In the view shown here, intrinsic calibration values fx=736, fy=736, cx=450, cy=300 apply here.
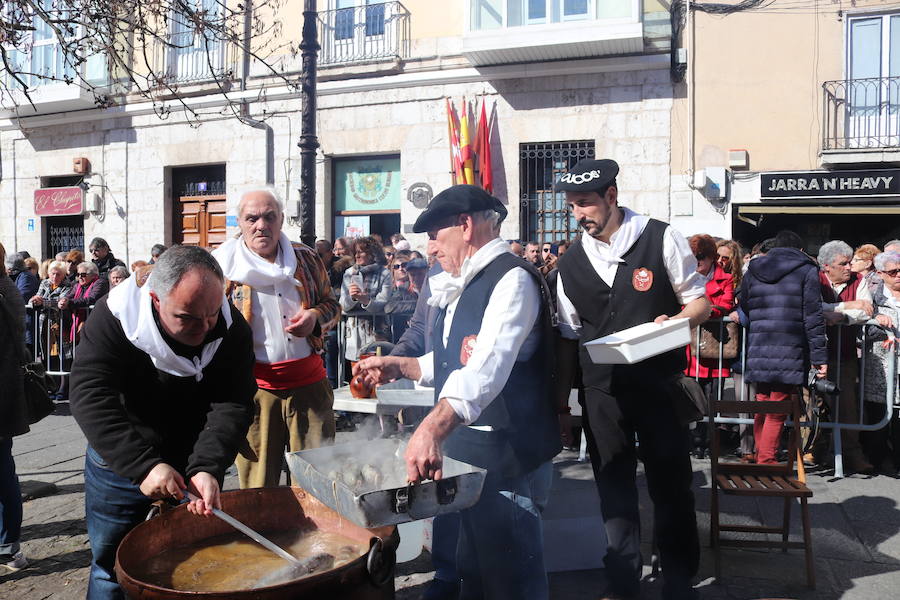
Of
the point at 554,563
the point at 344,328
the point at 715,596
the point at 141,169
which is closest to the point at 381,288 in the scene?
the point at 344,328

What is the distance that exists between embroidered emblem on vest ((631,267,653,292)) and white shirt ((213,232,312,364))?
1.73m

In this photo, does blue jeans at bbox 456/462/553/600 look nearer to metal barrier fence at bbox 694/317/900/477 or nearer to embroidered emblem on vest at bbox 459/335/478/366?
embroidered emblem on vest at bbox 459/335/478/366

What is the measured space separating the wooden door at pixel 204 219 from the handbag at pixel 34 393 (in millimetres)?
12482

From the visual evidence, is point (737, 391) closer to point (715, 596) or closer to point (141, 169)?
point (715, 596)

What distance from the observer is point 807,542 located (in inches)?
154

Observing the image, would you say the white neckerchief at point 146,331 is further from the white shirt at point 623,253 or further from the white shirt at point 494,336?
the white shirt at point 623,253

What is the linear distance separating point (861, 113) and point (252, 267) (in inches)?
513

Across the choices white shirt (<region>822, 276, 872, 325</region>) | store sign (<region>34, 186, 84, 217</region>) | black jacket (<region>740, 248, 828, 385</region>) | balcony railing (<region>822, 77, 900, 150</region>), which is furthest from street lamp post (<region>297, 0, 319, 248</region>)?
store sign (<region>34, 186, 84, 217</region>)

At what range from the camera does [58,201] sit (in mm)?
18250

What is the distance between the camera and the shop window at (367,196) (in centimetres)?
1542

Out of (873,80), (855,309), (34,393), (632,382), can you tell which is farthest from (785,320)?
(873,80)

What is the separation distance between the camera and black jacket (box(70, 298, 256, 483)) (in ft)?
8.39

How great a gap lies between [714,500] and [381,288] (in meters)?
4.76

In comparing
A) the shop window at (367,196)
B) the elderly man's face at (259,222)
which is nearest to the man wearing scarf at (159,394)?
the elderly man's face at (259,222)
